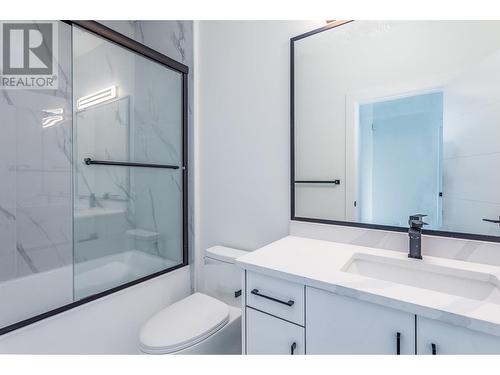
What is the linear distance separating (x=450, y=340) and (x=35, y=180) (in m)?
2.29

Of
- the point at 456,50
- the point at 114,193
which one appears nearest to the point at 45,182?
the point at 114,193

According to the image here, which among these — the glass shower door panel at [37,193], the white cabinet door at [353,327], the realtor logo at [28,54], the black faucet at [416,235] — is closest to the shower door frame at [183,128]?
the glass shower door panel at [37,193]

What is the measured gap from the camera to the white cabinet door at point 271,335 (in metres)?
0.96

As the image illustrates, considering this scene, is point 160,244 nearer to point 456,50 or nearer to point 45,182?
point 45,182

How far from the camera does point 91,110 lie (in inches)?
68.7

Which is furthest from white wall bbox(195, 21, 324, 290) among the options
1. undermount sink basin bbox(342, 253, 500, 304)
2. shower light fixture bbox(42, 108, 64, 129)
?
shower light fixture bbox(42, 108, 64, 129)

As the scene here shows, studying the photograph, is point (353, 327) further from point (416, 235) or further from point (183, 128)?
point (183, 128)

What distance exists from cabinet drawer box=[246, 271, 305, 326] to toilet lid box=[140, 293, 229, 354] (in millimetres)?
349

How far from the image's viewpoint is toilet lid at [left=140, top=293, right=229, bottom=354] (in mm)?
1169

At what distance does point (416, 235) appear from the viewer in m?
1.06

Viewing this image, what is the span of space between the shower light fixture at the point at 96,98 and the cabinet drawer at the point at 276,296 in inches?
59.3

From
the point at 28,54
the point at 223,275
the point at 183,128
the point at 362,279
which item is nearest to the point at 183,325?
the point at 223,275

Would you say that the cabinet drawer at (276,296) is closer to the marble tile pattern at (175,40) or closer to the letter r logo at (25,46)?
the marble tile pattern at (175,40)
